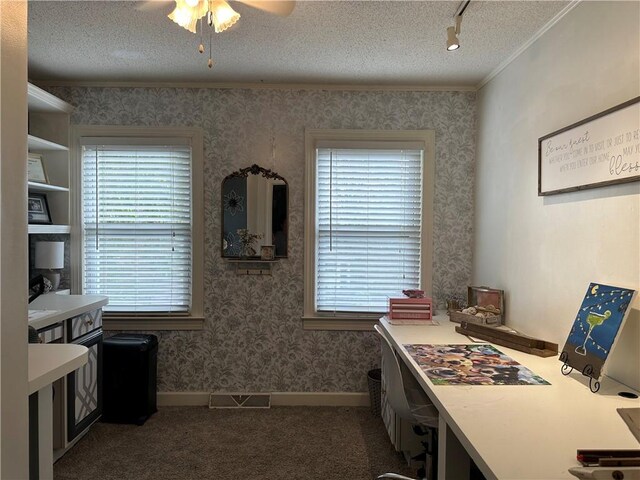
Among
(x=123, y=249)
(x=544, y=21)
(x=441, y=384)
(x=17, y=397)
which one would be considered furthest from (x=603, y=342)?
(x=123, y=249)

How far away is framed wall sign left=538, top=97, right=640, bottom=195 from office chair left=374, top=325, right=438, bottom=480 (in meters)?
1.19

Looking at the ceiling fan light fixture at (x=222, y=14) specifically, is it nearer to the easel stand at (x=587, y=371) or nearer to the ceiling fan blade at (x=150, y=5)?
the ceiling fan blade at (x=150, y=5)

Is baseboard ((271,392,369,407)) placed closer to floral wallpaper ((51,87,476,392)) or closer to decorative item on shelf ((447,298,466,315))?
floral wallpaper ((51,87,476,392))

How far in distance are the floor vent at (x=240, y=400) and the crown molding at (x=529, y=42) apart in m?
2.92

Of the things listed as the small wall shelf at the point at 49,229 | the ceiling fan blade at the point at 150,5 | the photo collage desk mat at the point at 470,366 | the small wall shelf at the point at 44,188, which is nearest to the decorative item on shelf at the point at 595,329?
the photo collage desk mat at the point at 470,366

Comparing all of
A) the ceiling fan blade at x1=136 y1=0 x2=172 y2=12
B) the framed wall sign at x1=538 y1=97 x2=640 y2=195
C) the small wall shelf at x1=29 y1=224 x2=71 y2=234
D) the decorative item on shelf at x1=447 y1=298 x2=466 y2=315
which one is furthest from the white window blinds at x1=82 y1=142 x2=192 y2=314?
the framed wall sign at x1=538 y1=97 x2=640 y2=195

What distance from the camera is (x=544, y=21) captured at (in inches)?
85.5

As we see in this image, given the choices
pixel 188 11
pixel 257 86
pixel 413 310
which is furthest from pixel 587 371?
pixel 257 86

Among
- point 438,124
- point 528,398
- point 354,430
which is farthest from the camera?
point 438,124

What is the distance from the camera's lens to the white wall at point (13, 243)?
881 millimetres

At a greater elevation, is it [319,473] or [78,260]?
[78,260]

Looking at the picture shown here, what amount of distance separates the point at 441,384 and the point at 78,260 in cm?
292

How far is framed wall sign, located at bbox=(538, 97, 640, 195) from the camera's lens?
1.58m

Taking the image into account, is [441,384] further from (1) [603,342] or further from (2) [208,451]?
(2) [208,451]
